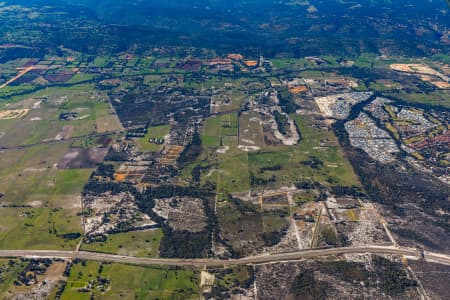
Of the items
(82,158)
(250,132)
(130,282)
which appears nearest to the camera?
(130,282)

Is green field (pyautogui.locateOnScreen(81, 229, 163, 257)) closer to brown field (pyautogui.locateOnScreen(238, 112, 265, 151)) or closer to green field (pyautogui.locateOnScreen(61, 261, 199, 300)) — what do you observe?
green field (pyautogui.locateOnScreen(61, 261, 199, 300))

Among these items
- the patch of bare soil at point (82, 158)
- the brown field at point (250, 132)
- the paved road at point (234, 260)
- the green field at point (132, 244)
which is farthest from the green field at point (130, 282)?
the brown field at point (250, 132)

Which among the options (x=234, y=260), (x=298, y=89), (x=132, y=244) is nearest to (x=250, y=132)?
(x=298, y=89)

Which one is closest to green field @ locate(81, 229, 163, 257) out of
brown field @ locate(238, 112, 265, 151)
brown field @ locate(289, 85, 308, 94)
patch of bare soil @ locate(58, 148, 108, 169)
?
patch of bare soil @ locate(58, 148, 108, 169)

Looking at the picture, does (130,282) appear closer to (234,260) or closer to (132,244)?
(132,244)

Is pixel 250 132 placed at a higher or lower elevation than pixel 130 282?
higher

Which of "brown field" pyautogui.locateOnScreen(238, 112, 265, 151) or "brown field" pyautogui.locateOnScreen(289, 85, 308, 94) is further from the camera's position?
"brown field" pyautogui.locateOnScreen(289, 85, 308, 94)
